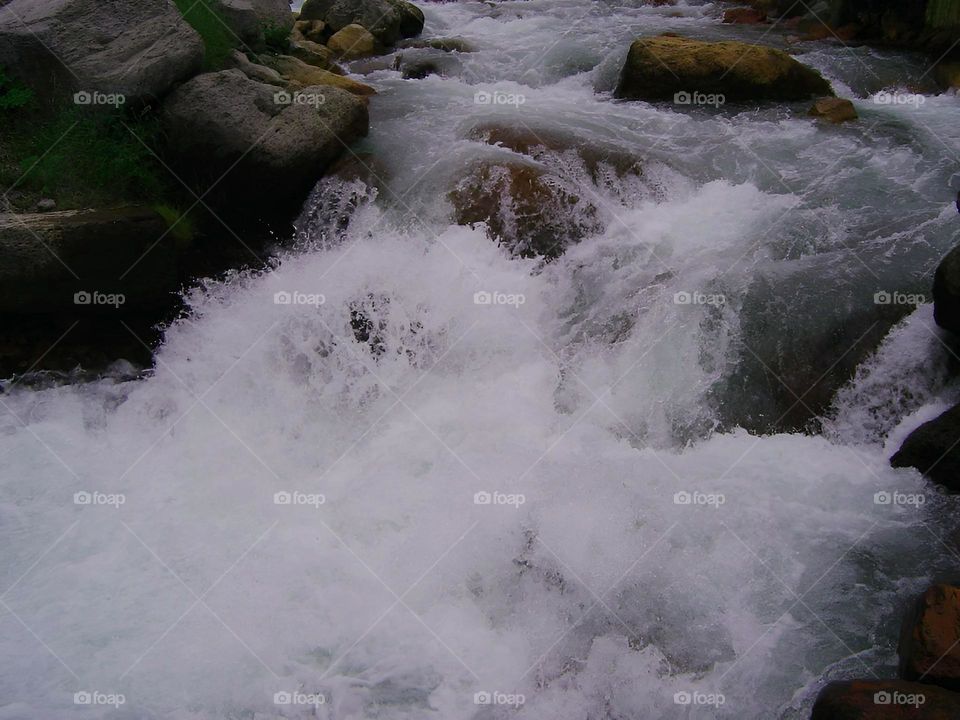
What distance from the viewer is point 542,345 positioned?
21.1ft

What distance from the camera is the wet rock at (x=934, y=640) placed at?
380 centimetres

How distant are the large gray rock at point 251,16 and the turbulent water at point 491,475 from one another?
2437mm

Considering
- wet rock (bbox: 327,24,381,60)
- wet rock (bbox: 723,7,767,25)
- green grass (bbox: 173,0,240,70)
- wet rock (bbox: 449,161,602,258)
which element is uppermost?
green grass (bbox: 173,0,240,70)

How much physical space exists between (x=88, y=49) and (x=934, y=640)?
790 cm

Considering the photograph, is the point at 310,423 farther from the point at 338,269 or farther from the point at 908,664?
the point at 908,664

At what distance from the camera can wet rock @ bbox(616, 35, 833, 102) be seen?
9.09m

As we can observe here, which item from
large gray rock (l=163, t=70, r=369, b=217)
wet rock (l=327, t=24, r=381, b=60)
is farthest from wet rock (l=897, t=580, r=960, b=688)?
wet rock (l=327, t=24, r=381, b=60)

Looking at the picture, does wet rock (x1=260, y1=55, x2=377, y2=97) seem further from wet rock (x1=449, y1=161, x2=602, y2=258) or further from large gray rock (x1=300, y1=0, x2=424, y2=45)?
large gray rock (x1=300, y1=0, x2=424, y2=45)

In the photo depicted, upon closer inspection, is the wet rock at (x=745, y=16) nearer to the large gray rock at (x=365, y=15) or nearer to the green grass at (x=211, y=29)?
the large gray rock at (x=365, y=15)

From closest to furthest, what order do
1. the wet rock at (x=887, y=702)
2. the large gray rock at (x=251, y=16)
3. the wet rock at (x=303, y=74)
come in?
the wet rock at (x=887, y=702) < the large gray rock at (x=251, y=16) < the wet rock at (x=303, y=74)

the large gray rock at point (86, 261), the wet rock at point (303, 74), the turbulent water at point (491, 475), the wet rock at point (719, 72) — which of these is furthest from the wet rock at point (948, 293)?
the wet rock at point (303, 74)

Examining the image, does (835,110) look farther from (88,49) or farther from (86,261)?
(86,261)

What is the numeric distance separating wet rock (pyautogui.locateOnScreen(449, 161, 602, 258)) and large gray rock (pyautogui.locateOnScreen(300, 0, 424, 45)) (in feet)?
18.6

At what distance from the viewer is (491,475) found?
A: 551 cm
